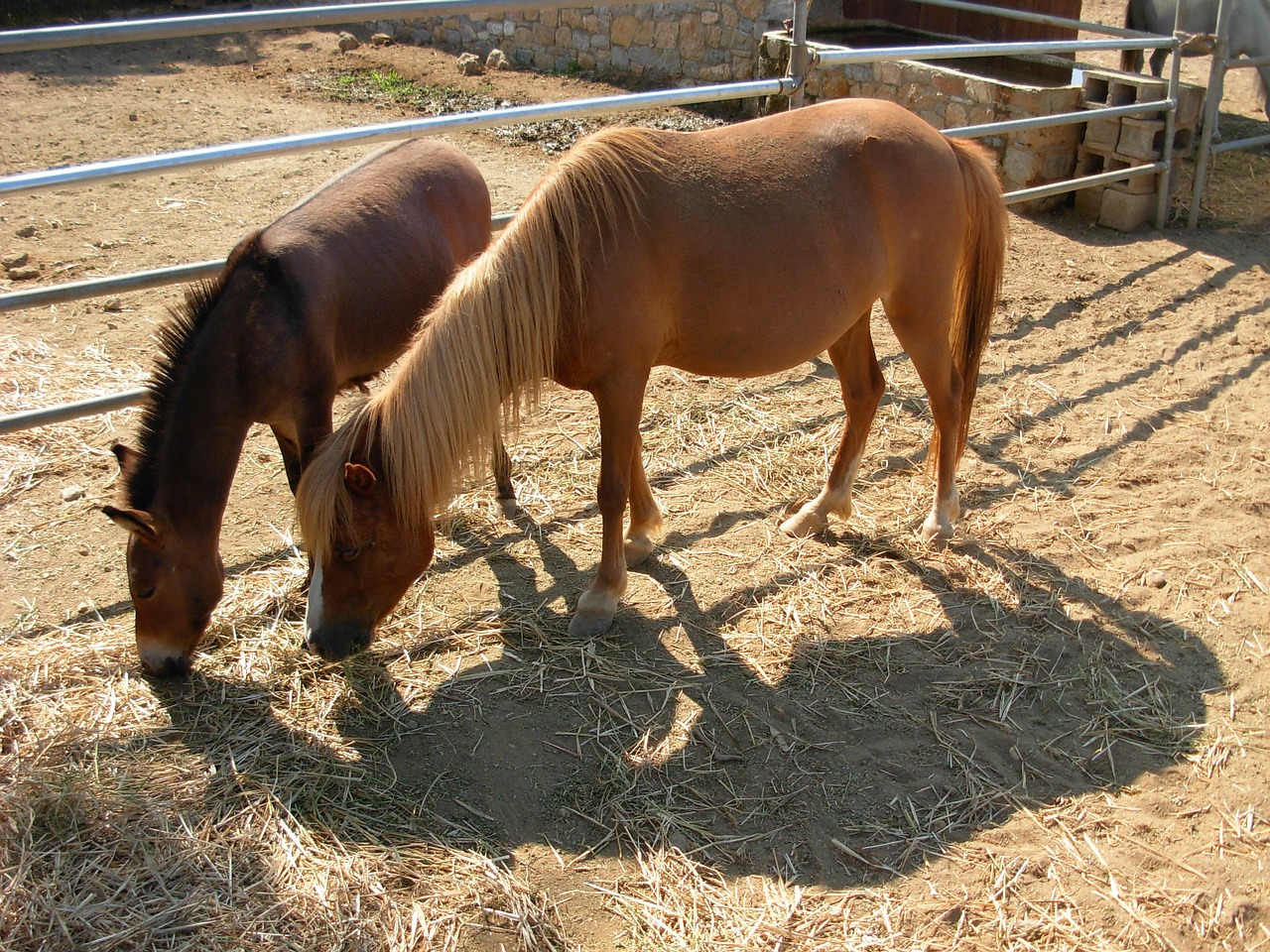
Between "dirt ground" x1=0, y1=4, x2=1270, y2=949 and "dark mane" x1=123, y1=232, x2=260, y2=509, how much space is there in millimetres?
658

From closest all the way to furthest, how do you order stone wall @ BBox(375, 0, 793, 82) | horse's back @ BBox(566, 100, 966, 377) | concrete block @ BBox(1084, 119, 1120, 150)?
horse's back @ BBox(566, 100, 966, 377)
concrete block @ BBox(1084, 119, 1120, 150)
stone wall @ BBox(375, 0, 793, 82)

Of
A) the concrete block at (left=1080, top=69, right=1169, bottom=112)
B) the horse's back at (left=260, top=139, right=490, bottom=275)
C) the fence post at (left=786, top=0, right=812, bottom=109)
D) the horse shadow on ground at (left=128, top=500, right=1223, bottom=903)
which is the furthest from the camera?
the concrete block at (left=1080, top=69, right=1169, bottom=112)

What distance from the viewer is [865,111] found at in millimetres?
3479

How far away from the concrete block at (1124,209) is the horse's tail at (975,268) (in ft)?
12.5

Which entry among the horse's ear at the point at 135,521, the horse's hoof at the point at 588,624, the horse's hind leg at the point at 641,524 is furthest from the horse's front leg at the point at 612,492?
the horse's ear at the point at 135,521

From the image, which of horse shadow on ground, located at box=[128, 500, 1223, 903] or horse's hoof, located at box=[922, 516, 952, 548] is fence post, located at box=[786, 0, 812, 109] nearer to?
horse's hoof, located at box=[922, 516, 952, 548]

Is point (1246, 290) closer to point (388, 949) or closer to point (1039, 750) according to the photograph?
point (1039, 750)

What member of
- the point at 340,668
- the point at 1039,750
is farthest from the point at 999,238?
the point at 340,668

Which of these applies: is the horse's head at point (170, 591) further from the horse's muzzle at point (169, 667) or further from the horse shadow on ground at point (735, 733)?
the horse shadow on ground at point (735, 733)

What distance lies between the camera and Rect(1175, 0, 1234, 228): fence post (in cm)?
681

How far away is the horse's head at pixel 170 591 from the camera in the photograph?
9.43ft

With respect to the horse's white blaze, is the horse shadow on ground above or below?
below

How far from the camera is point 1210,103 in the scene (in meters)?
6.94

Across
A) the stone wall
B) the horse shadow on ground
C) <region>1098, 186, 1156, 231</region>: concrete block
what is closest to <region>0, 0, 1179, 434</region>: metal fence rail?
the horse shadow on ground
